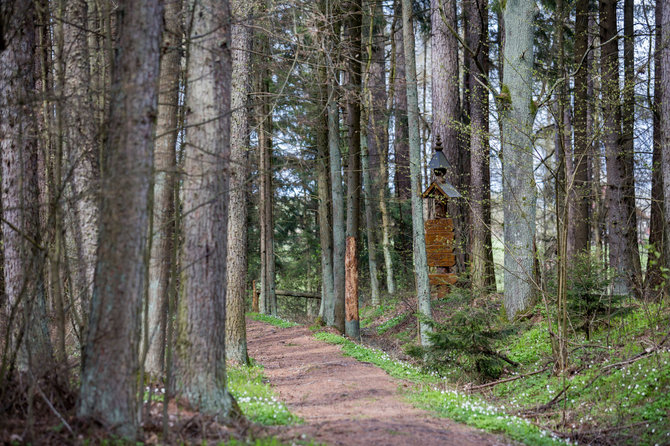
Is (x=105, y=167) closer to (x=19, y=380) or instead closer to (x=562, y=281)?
(x=19, y=380)

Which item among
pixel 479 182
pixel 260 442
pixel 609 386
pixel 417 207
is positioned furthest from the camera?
pixel 479 182

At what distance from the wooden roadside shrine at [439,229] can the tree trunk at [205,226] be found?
948 cm

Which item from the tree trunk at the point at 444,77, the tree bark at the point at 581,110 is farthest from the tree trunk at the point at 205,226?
the tree bark at the point at 581,110

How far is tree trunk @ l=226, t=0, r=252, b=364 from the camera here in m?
10.4

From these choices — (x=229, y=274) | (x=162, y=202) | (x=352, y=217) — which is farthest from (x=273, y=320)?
(x=162, y=202)

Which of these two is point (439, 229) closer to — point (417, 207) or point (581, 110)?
point (417, 207)

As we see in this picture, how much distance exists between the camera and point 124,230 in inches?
187

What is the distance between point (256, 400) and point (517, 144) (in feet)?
29.4

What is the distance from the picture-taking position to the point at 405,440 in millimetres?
5578

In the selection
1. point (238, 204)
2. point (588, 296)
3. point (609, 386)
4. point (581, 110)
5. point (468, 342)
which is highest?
point (581, 110)

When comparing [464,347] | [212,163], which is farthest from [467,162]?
[212,163]

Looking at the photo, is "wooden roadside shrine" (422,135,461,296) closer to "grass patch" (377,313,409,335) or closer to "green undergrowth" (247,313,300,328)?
"grass patch" (377,313,409,335)

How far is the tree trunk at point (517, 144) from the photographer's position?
13078mm

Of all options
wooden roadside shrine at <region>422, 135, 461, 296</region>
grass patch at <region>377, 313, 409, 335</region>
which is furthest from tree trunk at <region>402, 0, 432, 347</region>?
grass patch at <region>377, 313, 409, 335</region>
